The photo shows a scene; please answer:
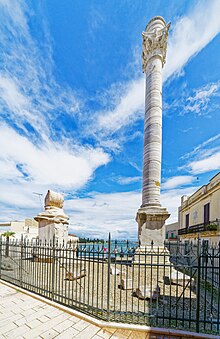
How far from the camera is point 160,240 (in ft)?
30.1

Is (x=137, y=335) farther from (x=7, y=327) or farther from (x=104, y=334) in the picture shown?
(x=7, y=327)

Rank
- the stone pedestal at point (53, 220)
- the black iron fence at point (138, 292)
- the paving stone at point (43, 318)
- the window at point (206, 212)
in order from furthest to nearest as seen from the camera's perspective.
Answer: the window at point (206, 212), the stone pedestal at point (53, 220), the paving stone at point (43, 318), the black iron fence at point (138, 292)

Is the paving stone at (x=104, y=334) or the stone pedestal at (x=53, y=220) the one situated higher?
the stone pedestal at (x=53, y=220)

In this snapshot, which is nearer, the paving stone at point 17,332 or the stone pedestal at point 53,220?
the paving stone at point 17,332

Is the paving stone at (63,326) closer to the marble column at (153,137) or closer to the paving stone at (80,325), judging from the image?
the paving stone at (80,325)

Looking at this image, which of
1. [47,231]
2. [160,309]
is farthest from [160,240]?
[47,231]

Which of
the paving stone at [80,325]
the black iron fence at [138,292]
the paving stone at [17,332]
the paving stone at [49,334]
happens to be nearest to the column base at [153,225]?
the black iron fence at [138,292]

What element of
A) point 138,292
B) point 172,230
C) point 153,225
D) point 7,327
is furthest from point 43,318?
point 172,230

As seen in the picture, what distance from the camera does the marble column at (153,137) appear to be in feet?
30.6

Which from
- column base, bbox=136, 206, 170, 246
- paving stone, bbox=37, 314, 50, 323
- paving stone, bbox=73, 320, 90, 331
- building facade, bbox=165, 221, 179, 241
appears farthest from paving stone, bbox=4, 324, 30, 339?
building facade, bbox=165, 221, 179, 241

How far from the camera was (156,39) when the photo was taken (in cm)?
1145

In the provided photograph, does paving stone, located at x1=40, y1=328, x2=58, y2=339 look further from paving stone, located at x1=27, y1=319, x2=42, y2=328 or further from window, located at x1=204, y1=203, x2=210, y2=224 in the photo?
window, located at x1=204, y1=203, x2=210, y2=224

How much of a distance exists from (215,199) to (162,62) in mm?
13377

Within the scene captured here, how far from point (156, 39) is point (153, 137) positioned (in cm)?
603
